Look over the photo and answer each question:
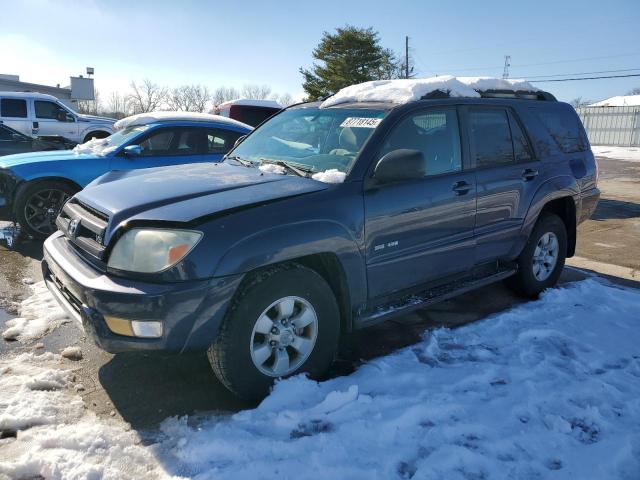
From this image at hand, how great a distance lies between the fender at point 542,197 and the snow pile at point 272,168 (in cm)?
228

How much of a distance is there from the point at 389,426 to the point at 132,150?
201 inches

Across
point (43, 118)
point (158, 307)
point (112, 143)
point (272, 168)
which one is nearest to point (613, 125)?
point (43, 118)

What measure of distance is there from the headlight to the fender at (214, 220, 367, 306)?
0.21 metres

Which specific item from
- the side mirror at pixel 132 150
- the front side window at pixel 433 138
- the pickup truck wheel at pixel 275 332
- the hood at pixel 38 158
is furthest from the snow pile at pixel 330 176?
the hood at pixel 38 158

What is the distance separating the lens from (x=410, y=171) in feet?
10.8

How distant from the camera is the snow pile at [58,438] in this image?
92.2 inches

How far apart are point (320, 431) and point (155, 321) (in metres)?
1.03

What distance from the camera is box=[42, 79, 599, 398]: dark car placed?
263cm

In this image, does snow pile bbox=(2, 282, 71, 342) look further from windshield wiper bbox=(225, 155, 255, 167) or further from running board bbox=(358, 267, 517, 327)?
running board bbox=(358, 267, 517, 327)

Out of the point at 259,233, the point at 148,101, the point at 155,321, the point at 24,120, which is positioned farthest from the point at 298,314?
the point at 148,101

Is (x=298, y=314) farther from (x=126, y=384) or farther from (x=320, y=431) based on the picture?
(x=126, y=384)

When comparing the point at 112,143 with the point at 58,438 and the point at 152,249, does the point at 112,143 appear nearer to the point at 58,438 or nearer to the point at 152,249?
the point at 152,249

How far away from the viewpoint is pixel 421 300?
12.2 ft

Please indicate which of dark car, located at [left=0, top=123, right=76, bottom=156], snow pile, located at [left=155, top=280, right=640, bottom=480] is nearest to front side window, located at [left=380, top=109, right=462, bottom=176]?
snow pile, located at [left=155, top=280, right=640, bottom=480]
